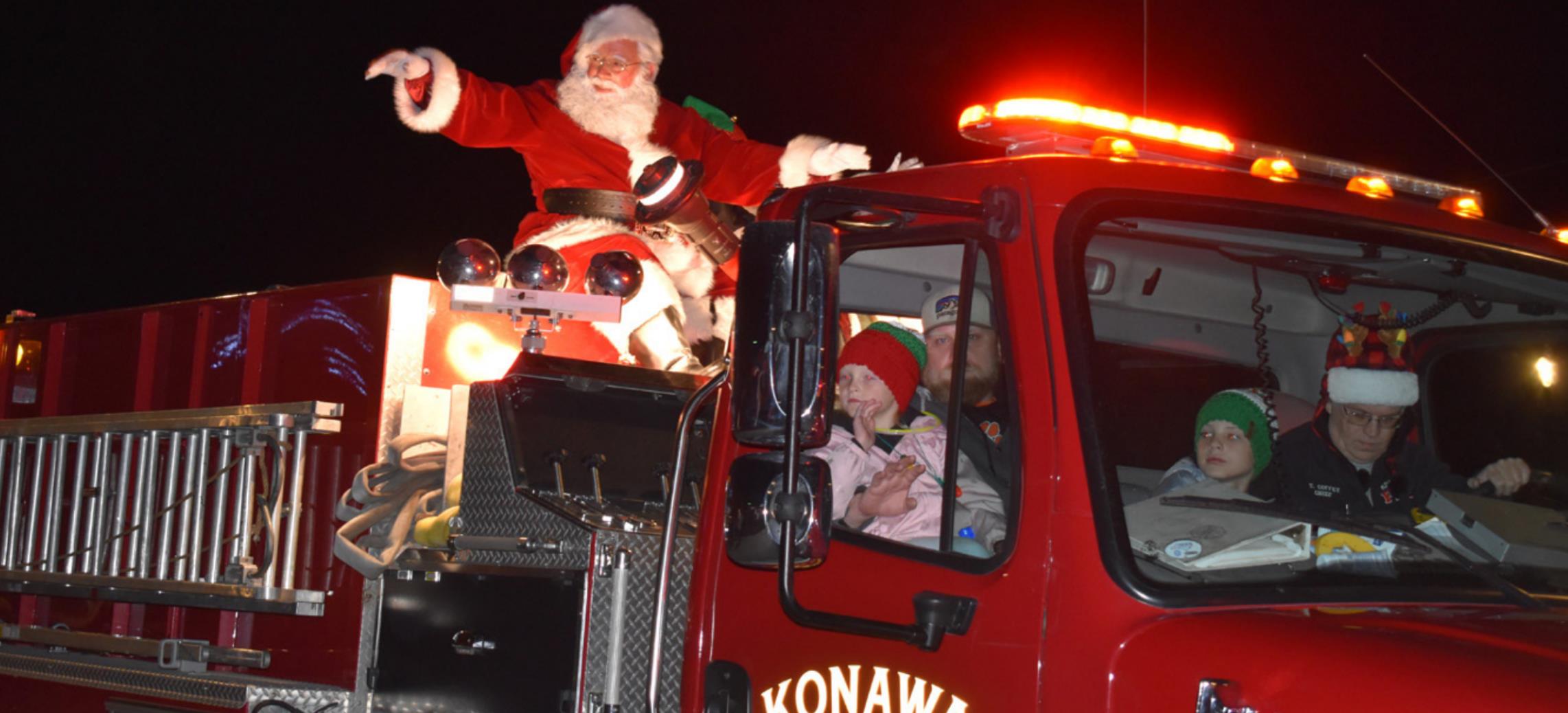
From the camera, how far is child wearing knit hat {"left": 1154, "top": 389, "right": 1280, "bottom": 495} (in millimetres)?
2803

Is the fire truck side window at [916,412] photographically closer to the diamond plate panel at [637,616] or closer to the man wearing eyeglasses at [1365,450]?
the diamond plate panel at [637,616]

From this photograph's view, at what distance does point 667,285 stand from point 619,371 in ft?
4.66

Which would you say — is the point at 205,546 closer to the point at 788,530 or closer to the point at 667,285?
the point at 667,285

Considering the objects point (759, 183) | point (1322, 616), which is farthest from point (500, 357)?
point (1322, 616)

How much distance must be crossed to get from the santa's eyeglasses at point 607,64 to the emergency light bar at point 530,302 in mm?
2265

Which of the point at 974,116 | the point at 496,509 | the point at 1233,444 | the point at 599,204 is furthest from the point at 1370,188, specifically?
the point at 599,204

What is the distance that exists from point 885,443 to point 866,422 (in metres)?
0.06

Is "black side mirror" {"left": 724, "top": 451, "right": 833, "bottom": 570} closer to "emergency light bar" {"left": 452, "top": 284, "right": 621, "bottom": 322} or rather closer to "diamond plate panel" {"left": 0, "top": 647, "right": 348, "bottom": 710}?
"emergency light bar" {"left": 452, "top": 284, "right": 621, "bottom": 322}

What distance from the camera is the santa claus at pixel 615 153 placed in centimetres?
512

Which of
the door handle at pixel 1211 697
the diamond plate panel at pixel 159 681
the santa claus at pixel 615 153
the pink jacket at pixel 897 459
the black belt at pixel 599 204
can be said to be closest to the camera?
the door handle at pixel 1211 697

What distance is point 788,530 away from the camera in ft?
7.36

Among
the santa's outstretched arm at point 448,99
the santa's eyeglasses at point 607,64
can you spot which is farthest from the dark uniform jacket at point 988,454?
the santa's eyeglasses at point 607,64

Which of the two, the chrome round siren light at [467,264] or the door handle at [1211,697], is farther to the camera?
the chrome round siren light at [467,264]

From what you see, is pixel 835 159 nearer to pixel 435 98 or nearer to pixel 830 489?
pixel 435 98
